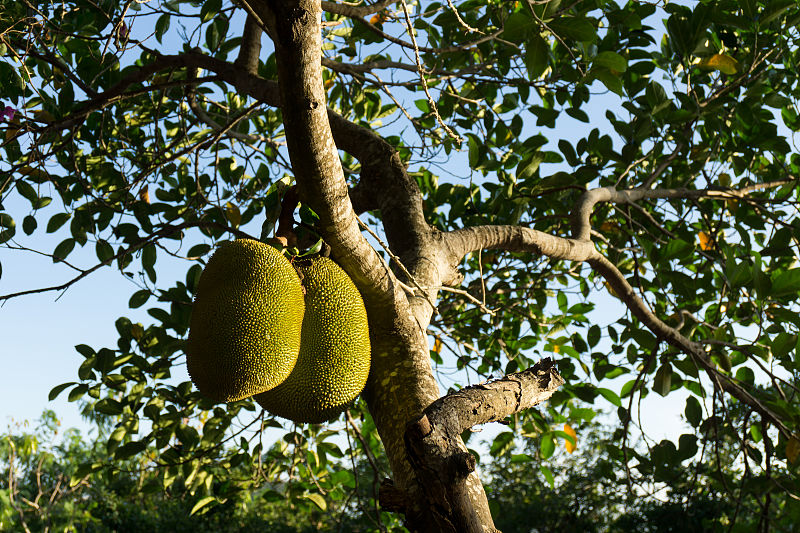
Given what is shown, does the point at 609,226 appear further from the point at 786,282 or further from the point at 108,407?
the point at 108,407

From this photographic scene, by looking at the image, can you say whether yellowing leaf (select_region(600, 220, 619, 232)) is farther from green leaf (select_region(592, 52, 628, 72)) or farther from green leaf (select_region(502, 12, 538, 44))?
green leaf (select_region(502, 12, 538, 44))

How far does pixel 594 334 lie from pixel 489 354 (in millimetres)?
556

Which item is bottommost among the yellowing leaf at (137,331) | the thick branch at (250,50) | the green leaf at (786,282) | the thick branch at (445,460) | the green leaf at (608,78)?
the thick branch at (445,460)

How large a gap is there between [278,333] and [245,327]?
0.18 ft

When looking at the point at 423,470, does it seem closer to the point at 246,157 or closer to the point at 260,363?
the point at 260,363

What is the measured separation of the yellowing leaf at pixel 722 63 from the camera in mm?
2125

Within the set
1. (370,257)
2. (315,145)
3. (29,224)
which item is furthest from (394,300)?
(29,224)

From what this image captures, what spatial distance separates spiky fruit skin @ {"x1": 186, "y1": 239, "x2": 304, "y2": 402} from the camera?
3.51 feet

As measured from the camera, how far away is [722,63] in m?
2.14

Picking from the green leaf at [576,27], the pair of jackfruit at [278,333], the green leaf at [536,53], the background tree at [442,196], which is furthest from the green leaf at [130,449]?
the green leaf at [576,27]

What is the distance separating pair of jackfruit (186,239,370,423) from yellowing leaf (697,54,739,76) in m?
1.67

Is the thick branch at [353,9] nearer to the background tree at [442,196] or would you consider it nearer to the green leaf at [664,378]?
the background tree at [442,196]

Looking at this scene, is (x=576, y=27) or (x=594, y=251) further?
(x=594, y=251)

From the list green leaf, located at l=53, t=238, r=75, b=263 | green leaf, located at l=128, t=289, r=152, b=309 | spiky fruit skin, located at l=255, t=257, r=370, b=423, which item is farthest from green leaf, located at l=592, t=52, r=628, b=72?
green leaf, located at l=53, t=238, r=75, b=263
